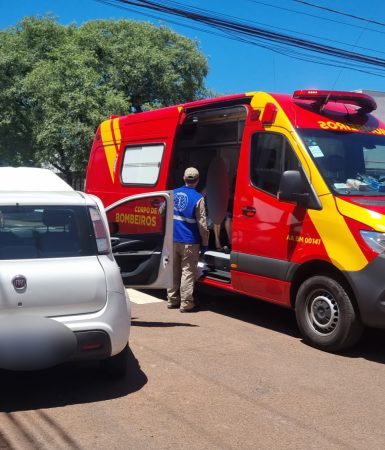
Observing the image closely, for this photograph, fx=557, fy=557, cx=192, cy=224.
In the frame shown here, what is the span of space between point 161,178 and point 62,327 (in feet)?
14.2

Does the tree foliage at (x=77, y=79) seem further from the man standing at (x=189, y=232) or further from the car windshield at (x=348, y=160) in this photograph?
the car windshield at (x=348, y=160)

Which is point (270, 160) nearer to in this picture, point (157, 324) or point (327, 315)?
point (327, 315)

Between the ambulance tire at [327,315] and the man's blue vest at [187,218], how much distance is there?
188 cm

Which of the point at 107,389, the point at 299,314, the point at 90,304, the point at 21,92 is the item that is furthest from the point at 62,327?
the point at 21,92

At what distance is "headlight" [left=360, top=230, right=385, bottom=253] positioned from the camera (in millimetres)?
5047

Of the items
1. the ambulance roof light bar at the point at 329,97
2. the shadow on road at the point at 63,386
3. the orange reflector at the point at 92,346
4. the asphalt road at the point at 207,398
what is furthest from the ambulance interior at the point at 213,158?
the orange reflector at the point at 92,346

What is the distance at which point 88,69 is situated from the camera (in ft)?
72.2

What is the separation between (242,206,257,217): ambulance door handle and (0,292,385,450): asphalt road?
4.48ft

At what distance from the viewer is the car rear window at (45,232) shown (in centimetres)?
425

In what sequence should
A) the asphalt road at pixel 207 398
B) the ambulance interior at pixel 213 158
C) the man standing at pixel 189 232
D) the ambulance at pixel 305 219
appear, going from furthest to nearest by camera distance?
1. the ambulance interior at pixel 213 158
2. the man standing at pixel 189 232
3. the ambulance at pixel 305 219
4. the asphalt road at pixel 207 398

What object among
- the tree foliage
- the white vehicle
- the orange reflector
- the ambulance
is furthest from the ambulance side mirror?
the tree foliage

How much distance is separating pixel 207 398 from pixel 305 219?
2238mm

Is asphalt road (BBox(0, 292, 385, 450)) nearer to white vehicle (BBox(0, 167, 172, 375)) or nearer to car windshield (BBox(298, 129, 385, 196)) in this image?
white vehicle (BBox(0, 167, 172, 375))

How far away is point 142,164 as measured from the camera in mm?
8578
